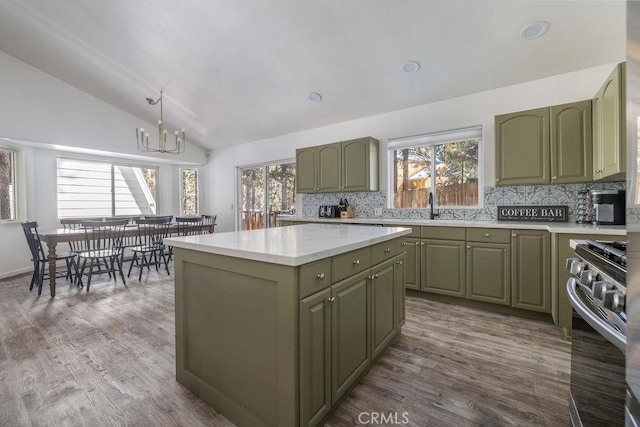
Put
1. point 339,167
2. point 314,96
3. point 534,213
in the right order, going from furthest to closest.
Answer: point 339,167, point 314,96, point 534,213

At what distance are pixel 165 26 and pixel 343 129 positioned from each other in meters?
2.70

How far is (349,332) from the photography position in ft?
5.18

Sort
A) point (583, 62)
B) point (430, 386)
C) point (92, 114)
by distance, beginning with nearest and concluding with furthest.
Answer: point (430, 386) → point (583, 62) → point (92, 114)

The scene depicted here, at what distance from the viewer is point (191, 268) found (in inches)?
64.1

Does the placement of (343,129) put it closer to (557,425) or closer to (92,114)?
(557,425)

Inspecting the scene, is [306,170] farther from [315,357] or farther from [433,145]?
[315,357]

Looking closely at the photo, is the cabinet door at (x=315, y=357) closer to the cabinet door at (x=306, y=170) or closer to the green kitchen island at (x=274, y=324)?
the green kitchen island at (x=274, y=324)

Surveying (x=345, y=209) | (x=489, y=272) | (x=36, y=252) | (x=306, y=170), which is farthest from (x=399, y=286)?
(x=36, y=252)

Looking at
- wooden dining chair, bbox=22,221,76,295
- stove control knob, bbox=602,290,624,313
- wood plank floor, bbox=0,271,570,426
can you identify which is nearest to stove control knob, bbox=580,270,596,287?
stove control knob, bbox=602,290,624,313

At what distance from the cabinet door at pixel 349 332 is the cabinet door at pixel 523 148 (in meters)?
2.30

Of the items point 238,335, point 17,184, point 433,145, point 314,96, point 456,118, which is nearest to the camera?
point 238,335

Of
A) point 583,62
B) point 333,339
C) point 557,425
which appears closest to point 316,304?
point 333,339

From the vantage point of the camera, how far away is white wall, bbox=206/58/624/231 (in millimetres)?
2965

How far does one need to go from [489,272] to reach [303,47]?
3137mm
